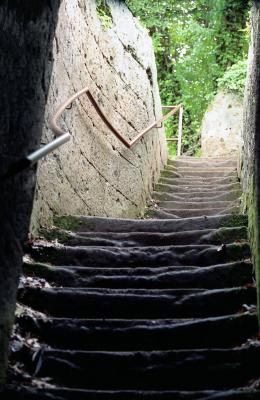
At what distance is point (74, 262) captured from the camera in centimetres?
392

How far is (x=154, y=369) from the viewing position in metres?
2.71

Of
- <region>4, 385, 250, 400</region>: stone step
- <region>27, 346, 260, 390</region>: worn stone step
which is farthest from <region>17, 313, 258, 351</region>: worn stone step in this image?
<region>4, 385, 250, 400</region>: stone step

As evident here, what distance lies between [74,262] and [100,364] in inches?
49.4

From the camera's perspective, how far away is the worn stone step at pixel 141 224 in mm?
4559

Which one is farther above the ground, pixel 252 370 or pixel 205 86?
pixel 205 86

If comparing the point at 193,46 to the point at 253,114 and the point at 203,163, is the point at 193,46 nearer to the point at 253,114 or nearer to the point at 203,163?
the point at 203,163

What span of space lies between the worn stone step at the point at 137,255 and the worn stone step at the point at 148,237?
8.3 inches

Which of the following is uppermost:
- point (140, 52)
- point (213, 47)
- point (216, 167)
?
point (213, 47)

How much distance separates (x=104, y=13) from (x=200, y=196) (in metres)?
2.94

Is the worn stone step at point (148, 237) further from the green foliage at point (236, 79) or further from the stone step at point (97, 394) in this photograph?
the green foliage at point (236, 79)

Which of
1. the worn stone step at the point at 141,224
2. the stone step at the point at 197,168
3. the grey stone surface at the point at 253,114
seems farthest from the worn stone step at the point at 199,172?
the worn stone step at the point at 141,224

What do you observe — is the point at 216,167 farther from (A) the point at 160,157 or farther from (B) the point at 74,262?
(B) the point at 74,262

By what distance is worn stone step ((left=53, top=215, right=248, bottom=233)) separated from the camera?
4559 mm

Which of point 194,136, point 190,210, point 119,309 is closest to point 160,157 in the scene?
point 190,210
